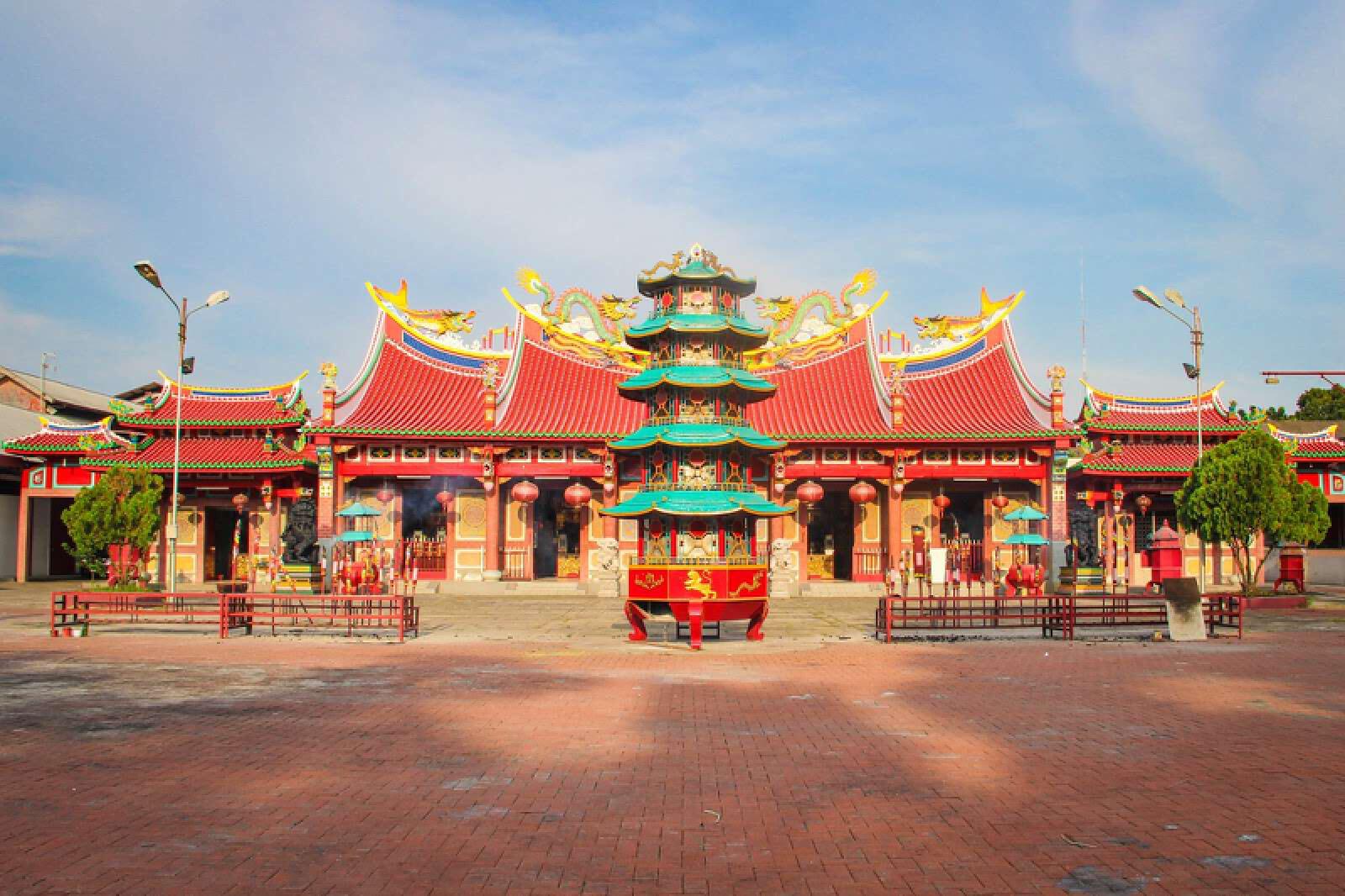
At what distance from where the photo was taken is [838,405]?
123ft

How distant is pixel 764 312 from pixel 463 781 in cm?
3236

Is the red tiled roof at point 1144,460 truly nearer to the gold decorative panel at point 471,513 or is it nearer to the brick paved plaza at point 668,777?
the brick paved plaza at point 668,777

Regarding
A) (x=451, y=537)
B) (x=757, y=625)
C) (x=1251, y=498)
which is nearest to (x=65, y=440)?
(x=451, y=537)

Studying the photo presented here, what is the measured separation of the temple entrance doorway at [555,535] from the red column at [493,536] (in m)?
2.42

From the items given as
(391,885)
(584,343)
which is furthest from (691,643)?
(584,343)

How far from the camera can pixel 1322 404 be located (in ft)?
220

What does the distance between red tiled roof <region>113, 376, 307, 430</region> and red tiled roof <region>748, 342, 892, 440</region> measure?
16690 millimetres

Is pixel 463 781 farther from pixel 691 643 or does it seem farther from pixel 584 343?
pixel 584 343

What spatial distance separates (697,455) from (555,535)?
19.0 m

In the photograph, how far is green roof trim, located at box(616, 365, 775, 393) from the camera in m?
21.6

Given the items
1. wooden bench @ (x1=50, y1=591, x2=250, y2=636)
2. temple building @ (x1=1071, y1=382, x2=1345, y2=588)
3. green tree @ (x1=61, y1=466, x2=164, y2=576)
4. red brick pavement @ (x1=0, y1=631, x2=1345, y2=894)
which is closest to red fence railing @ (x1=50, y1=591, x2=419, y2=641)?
wooden bench @ (x1=50, y1=591, x2=250, y2=636)

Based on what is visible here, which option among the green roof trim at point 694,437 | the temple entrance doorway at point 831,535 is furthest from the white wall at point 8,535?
the green roof trim at point 694,437

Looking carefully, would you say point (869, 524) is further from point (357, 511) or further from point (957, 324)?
point (357, 511)

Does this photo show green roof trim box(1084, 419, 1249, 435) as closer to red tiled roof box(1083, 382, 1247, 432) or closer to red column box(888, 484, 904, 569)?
red tiled roof box(1083, 382, 1247, 432)
